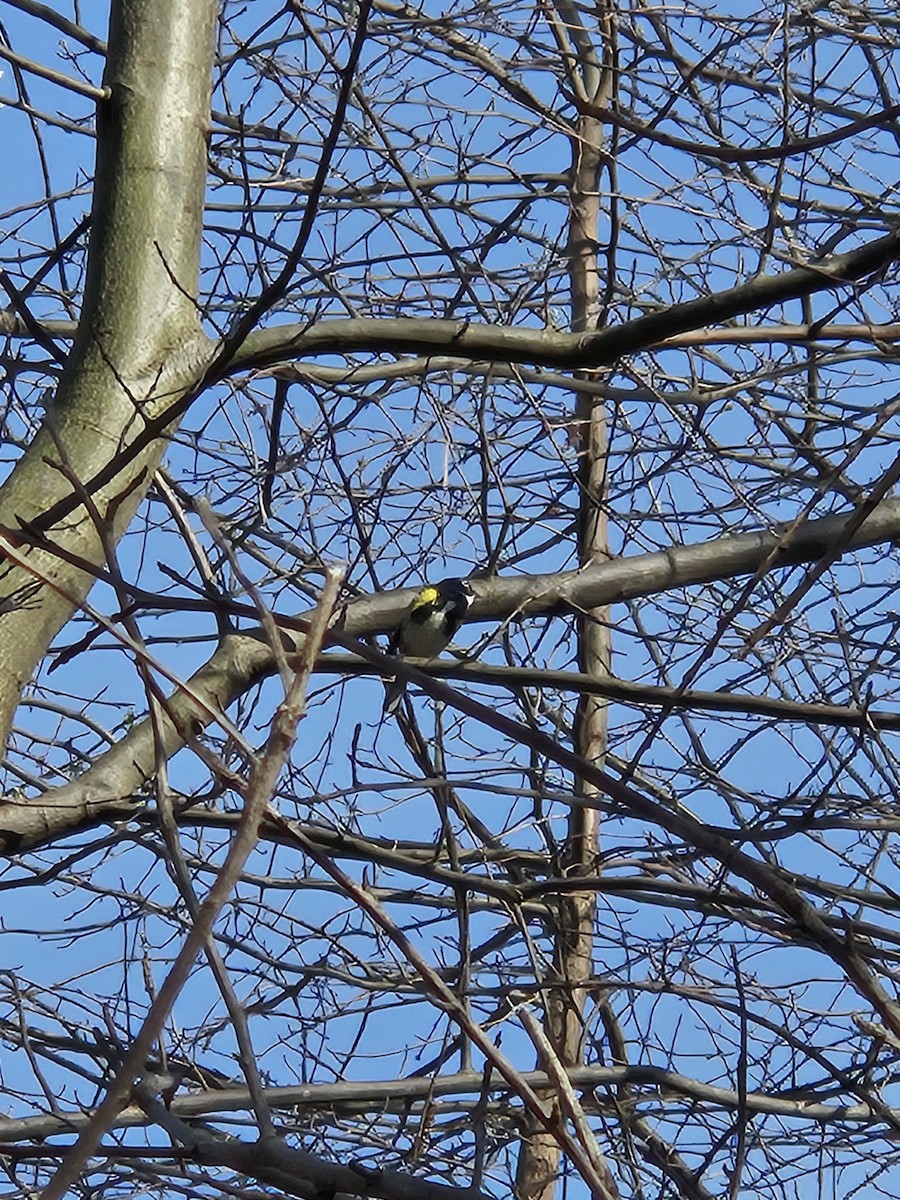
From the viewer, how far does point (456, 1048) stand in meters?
4.02

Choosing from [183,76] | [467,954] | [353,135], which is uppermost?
[353,135]

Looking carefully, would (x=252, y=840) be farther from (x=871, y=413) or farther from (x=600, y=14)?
(x=871, y=413)

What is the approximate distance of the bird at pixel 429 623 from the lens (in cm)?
372

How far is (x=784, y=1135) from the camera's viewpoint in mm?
4473

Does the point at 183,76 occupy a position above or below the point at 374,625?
above

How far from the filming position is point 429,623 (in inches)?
155

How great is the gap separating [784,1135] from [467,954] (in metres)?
1.92

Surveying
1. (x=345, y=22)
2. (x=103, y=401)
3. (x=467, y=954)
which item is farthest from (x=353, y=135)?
(x=467, y=954)

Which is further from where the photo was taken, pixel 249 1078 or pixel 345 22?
pixel 345 22

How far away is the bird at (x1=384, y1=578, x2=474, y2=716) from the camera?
3.72 metres

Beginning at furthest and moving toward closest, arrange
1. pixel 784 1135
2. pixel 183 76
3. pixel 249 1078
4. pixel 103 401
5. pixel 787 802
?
pixel 784 1135 < pixel 787 802 < pixel 183 76 < pixel 103 401 < pixel 249 1078

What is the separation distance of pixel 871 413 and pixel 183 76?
221 cm

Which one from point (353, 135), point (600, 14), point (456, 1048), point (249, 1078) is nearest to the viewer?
point (249, 1078)

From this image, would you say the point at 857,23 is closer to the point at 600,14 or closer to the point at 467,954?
the point at 600,14
